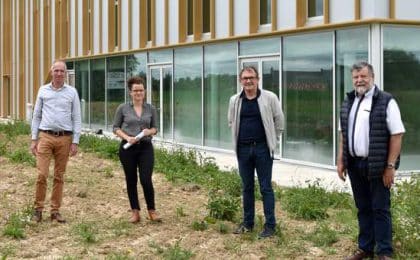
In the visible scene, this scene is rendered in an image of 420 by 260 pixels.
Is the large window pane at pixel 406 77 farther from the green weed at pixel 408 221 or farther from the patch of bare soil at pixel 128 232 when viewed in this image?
the green weed at pixel 408 221

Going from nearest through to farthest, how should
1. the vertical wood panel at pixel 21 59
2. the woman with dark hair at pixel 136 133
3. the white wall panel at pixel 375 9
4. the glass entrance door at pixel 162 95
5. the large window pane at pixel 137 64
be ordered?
the woman with dark hair at pixel 136 133, the white wall panel at pixel 375 9, the glass entrance door at pixel 162 95, the large window pane at pixel 137 64, the vertical wood panel at pixel 21 59

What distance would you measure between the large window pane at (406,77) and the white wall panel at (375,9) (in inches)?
11.4

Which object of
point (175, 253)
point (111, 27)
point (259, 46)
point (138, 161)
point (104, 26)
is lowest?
point (175, 253)

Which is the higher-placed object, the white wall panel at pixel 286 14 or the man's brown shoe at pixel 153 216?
the white wall panel at pixel 286 14

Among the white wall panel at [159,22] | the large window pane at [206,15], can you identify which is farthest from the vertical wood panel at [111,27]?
the large window pane at [206,15]

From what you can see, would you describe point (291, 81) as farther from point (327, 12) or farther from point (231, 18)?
point (231, 18)

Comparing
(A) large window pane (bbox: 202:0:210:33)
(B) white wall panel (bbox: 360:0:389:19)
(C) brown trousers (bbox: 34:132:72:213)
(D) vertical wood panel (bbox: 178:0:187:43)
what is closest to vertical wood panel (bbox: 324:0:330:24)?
(B) white wall panel (bbox: 360:0:389:19)

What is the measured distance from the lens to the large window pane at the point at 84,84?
25.8 m

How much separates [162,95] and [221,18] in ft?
13.7

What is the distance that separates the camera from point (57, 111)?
7793 millimetres

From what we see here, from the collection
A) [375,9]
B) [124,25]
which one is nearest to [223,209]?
[375,9]

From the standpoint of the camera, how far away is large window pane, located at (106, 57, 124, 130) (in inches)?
891

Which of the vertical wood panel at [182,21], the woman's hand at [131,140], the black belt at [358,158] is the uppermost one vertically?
the vertical wood panel at [182,21]

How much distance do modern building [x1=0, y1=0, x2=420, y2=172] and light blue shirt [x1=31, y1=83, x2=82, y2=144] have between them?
244 inches
